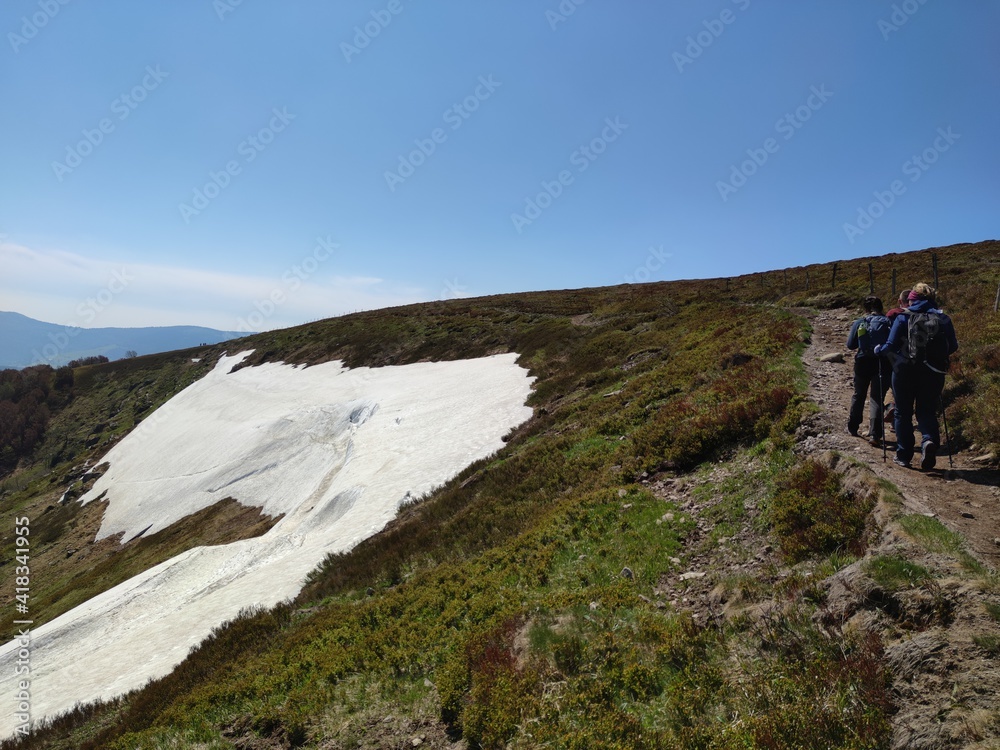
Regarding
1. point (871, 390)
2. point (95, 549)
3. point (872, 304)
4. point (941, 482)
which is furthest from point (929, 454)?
point (95, 549)

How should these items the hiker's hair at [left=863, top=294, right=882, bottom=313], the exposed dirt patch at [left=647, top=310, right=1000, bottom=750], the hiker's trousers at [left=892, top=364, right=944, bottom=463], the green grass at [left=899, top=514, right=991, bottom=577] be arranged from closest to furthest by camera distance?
1. the exposed dirt patch at [left=647, top=310, right=1000, bottom=750]
2. the green grass at [left=899, top=514, right=991, bottom=577]
3. the hiker's trousers at [left=892, top=364, right=944, bottom=463]
4. the hiker's hair at [left=863, top=294, right=882, bottom=313]

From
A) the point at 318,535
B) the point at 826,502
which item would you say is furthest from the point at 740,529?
the point at 318,535

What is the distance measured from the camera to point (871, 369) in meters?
11.0

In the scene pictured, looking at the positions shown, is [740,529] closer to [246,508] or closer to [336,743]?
[336,743]

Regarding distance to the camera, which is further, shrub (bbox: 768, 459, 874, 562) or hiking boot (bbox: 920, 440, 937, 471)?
hiking boot (bbox: 920, 440, 937, 471)

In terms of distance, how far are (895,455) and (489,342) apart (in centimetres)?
4412

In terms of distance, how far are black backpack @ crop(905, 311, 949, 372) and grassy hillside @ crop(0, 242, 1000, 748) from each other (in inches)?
80.0

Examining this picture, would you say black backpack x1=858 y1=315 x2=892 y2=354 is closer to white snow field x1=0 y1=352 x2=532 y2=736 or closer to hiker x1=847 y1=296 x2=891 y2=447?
hiker x1=847 y1=296 x2=891 y2=447

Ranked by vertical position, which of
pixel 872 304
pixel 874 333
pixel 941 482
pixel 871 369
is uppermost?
pixel 872 304

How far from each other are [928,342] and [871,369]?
232cm

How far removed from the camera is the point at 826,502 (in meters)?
8.43

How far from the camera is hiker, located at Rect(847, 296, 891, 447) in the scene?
34.0ft

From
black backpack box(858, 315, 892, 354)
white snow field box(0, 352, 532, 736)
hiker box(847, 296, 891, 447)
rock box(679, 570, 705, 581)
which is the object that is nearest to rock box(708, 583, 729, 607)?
rock box(679, 570, 705, 581)

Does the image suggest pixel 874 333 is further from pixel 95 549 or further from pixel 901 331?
pixel 95 549
